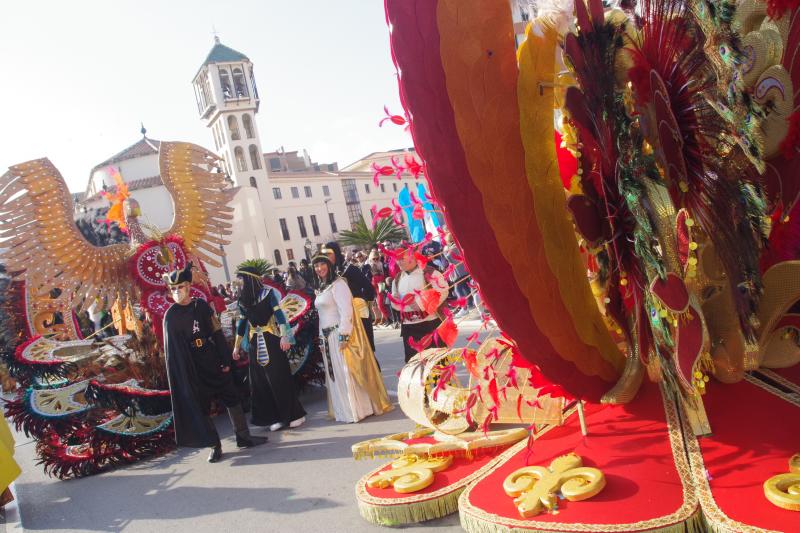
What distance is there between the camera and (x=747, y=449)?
2199 millimetres

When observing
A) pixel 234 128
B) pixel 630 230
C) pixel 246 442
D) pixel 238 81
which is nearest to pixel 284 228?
pixel 234 128

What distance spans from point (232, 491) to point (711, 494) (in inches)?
127

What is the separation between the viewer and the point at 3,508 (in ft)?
Answer: 15.5

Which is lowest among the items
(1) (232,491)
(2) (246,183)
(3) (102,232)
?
(1) (232,491)

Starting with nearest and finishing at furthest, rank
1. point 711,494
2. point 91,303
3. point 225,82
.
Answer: point 711,494, point 91,303, point 225,82

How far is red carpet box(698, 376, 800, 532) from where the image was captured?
187 centimetres

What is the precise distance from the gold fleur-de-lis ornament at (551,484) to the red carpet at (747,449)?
409 mm

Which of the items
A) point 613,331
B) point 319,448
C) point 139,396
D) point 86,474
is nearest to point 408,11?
point 613,331

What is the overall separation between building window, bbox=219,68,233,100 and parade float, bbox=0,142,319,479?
125ft

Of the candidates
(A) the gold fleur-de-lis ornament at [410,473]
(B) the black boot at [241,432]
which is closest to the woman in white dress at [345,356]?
(B) the black boot at [241,432]

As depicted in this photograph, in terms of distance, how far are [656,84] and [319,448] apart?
3.71 m

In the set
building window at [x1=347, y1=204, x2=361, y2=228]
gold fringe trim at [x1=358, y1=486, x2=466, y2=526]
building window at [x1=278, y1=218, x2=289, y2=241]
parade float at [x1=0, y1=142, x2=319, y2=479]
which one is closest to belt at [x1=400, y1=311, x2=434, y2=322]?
parade float at [x1=0, y1=142, x2=319, y2=479]

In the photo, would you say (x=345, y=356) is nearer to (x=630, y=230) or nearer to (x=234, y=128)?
(x=630, y=230)

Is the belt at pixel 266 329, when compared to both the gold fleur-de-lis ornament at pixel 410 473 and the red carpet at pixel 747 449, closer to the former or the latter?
the gold fleur-de-lis ornament at pixel 410 473
